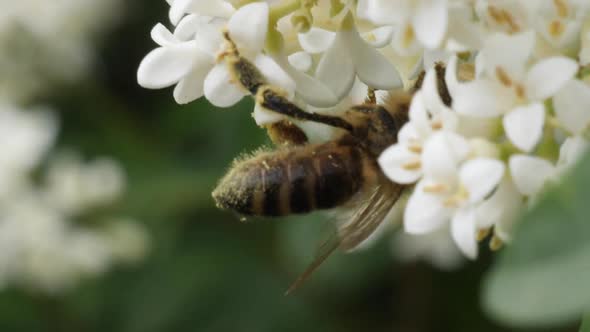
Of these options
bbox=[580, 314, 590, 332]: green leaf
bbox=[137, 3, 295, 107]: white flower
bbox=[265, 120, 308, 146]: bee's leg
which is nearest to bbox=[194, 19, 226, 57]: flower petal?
bbox=[137, 3, 295, 107]: white flower

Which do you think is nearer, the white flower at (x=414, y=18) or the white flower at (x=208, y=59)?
the white flower at (x=414, y=18)

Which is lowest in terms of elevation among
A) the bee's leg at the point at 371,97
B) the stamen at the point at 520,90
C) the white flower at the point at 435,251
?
the white flower at the point at 435,251

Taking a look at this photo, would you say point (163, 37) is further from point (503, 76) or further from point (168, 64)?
point (503, 76)

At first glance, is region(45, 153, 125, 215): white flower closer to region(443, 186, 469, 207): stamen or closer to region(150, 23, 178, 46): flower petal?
region(150, 23, 178, 46): flower petal

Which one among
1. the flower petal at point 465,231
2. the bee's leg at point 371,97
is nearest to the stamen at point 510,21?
the flower petal at point 465,231

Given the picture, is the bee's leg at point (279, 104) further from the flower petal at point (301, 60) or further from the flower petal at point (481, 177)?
the flower petal at point (481, 177)

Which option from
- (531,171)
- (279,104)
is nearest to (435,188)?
(531,171)

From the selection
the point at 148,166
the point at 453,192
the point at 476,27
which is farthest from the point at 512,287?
the point at 148,166
